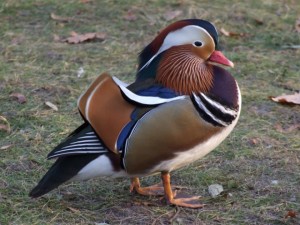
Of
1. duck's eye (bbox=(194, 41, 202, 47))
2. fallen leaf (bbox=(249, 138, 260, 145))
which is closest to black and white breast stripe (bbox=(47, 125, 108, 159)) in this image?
duck's eye (bbox=(194, 41, 202, 47))

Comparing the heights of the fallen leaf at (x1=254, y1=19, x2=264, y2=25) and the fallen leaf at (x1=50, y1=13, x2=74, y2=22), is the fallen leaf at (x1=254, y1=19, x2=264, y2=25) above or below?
above

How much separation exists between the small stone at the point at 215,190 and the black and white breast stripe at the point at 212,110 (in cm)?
41

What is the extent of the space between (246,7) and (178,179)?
299 centimetres

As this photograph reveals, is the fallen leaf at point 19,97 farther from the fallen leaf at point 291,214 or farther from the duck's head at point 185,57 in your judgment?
the fallen leaf at point 291,214

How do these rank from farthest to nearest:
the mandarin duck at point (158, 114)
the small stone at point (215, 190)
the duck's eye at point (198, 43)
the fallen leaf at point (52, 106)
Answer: the fallen leaf at point (52, 106)
the small stone at point (215, 190)
the duck's eye at point (198, 43)
the mandarin duck at point (158, 114)

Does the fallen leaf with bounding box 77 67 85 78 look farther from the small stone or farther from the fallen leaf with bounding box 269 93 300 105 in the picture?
the small stone

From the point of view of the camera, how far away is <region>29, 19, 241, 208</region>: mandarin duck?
2.68m

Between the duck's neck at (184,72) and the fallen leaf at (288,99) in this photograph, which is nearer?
the duck's neck at (184,72)

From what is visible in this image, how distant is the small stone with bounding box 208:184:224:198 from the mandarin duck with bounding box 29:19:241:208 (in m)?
0.32

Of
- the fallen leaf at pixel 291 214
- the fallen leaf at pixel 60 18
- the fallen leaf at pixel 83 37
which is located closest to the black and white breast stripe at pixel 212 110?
the fallen leaf at pixel 291 214

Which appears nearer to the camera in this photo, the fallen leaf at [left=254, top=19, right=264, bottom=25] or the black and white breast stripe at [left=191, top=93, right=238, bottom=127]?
the black and white breast stripe at [left=191, top=93, right=238, bottom=127]

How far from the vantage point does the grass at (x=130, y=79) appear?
2.90 m

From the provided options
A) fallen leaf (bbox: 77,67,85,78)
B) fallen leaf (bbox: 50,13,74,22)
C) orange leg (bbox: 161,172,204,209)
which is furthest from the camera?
fallen leaf (bbox: 50,13,74,22)

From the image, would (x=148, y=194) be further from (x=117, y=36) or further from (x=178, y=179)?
(x=117, y=36)
